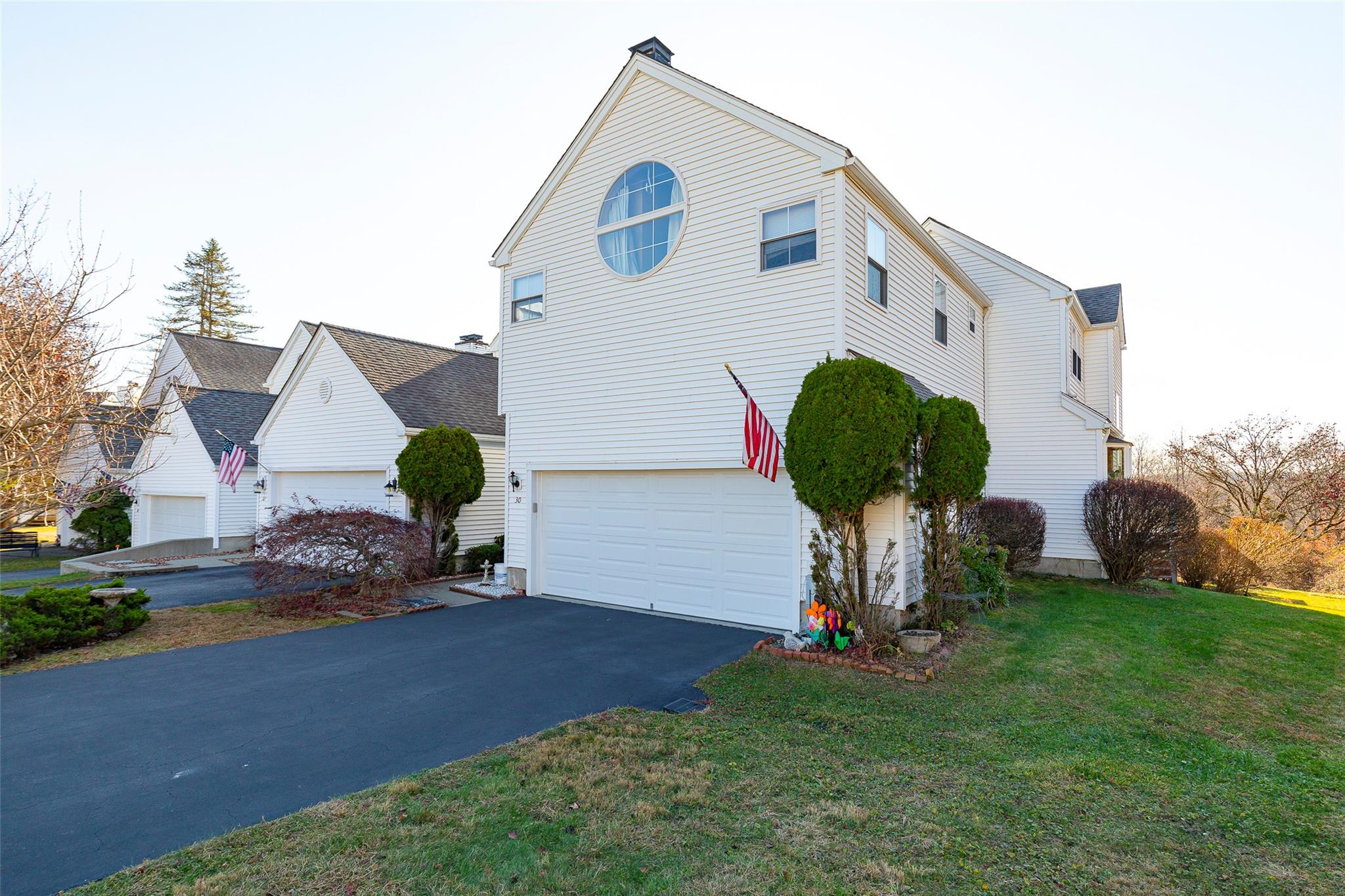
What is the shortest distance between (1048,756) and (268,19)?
13658 millimetres

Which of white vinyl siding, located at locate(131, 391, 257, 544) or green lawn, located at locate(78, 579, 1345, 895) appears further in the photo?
white vinyl siding, located at locate(131, 391, 257, 544)

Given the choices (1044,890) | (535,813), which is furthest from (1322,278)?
(535,813)

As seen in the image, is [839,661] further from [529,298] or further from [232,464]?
[232,464]

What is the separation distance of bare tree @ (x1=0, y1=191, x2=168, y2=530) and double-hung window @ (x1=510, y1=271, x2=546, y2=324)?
6489 mm

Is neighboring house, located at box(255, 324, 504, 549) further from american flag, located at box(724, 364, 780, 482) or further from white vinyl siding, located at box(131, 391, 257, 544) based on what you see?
american flag, located at box(724, 364, 780, 482)

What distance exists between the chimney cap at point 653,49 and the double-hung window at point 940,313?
642 cm

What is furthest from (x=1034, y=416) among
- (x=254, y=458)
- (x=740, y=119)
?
(x=254, y=458)

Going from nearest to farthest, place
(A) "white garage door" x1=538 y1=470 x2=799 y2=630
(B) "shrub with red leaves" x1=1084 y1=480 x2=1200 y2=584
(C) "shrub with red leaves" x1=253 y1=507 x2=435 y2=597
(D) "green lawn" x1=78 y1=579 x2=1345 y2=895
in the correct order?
(D) "green lawn" x1=78 y1=579 x2=1345 y2=895
(A) "white garage door" x1=538 y1=470 x2=799 y2=630
(C) "shrub with red leaves" x1=253 y1=507 x2=435 y2=597
(B) "shrub with red leaves" x1=1084 y1=480 x2=1200 y2=584

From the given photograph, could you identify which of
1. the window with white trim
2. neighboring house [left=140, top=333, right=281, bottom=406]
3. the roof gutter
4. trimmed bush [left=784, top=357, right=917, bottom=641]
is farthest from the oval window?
neighboring house [left=140, top=333, right=281, bottom=406]

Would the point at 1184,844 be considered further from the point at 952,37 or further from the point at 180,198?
the point at 180,198

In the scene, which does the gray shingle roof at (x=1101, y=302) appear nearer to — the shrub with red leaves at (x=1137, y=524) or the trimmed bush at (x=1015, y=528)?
the shrub with red leaves at (x=1137, y=524)

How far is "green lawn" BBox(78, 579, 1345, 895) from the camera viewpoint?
11.0ft

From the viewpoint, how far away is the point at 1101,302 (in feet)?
57.4

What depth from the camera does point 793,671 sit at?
7.16 metres
